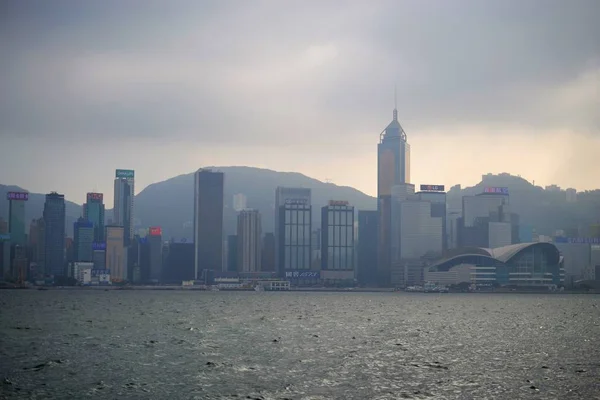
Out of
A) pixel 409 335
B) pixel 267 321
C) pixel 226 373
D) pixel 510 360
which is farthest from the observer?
pixel 267 321

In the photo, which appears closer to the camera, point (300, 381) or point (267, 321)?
point (300, 381)

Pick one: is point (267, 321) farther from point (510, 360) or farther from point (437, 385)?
point (437, 385)

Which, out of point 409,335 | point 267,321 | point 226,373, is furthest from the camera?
point 267,321

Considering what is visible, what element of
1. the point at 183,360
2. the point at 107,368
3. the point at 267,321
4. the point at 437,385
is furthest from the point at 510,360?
the point at 267,321

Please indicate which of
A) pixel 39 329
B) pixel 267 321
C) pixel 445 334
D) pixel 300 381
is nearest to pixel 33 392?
pixel 300 381

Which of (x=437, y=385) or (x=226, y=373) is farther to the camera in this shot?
(x=226, y=373)

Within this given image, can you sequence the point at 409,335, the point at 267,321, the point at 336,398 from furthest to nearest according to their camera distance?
the point at 267,321 → the point at 409,335 → the point at 336,398

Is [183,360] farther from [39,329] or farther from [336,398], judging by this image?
[39,329]

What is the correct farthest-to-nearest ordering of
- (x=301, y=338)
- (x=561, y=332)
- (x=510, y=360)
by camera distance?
(x=561, y=332) → (x=301, y=338) → (x=510, y=360)
